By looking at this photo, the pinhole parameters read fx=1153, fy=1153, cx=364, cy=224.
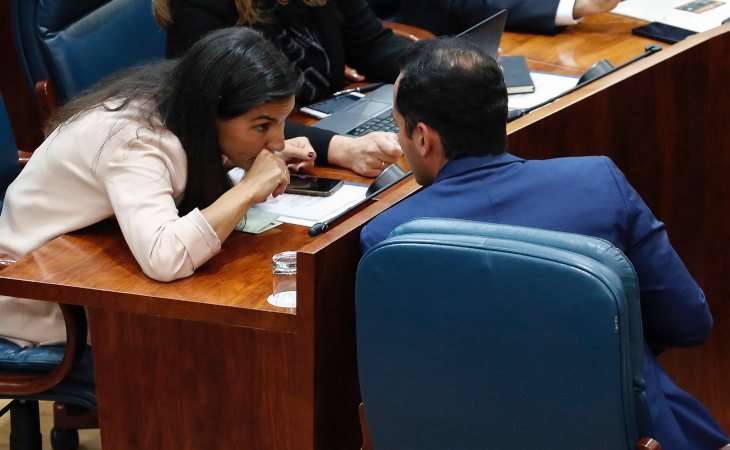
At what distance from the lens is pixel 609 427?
1.31 meters

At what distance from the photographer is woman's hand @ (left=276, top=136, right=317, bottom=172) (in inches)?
84.5

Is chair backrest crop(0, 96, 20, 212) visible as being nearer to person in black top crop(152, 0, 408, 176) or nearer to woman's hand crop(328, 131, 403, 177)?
person in black top crop(152, 0, 408, 176)

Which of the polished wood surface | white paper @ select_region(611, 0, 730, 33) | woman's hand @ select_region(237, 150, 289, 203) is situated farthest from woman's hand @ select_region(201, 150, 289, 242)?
white paper @ select_region(611, 0, 730, 33)

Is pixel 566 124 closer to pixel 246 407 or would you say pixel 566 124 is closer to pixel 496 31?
pixel 496 31

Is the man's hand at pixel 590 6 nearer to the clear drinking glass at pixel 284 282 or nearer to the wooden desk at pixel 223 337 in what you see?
the wooden desk at pixel 223 337

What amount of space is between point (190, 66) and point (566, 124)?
72cm

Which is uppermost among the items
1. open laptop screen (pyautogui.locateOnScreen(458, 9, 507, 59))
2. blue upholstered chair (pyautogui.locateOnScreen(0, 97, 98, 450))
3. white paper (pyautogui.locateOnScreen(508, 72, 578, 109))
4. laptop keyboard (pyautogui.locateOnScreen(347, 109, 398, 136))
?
open laptop screen (pyautogui.locateOnScreen(458, 9, 507, 59))

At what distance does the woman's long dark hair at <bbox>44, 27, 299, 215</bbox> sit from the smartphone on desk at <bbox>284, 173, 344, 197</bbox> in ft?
0.60

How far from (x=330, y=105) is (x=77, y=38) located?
55cm

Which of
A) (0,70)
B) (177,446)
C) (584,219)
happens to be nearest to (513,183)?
→ (584,219)

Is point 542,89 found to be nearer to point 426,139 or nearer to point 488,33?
point 488,33

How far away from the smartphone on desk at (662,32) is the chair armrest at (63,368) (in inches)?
68.1

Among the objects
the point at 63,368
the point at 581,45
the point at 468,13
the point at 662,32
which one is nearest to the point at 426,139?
the point at 63,368

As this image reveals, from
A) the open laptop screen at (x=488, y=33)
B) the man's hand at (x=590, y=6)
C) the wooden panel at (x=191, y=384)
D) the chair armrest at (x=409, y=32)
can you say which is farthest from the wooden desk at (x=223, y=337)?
the man's hand at (x=590, y=6)
